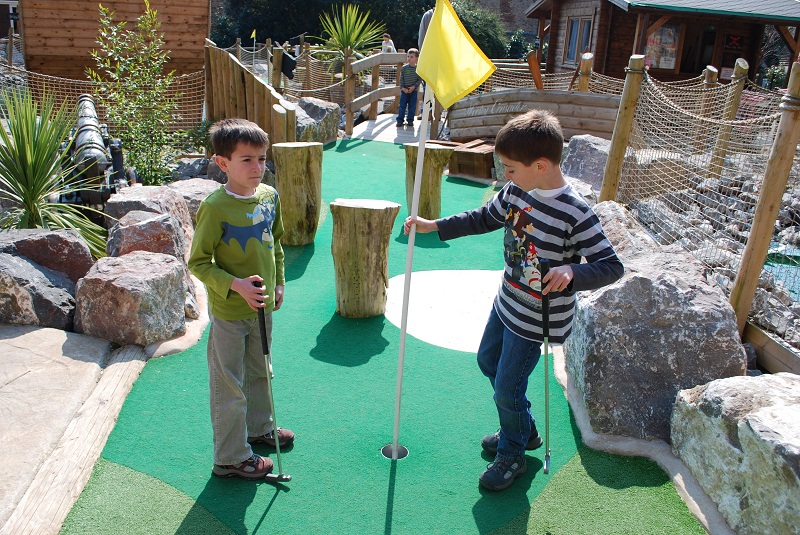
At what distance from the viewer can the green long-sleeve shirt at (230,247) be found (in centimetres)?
263

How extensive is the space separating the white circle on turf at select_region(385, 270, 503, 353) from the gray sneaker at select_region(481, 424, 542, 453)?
3.65 feet

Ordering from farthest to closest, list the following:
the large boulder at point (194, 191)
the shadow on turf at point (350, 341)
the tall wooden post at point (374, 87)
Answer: the tall wooden post at point (374, 87), the large boulder at point (194, 191), the shadow on turf at point (350, 341)

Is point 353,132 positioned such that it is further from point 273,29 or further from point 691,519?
point 273,29

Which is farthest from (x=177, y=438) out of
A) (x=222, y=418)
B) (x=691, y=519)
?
(x=691, y=519)

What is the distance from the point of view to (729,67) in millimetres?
16203

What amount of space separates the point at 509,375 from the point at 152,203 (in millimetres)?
3423

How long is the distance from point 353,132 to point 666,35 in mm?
8140

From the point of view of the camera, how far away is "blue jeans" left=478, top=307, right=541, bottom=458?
2.78 meters

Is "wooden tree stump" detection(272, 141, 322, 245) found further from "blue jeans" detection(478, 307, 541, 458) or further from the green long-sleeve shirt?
"blue jeans" detection(478, 307, 541, 458)

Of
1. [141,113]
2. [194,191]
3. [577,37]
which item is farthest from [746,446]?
[577,37]

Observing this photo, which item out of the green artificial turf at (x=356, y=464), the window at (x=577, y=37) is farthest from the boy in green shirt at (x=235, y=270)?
the window at (x=577, y=37)

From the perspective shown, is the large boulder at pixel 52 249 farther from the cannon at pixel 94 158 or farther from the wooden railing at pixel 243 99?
the wooden railing at pixel 243 99

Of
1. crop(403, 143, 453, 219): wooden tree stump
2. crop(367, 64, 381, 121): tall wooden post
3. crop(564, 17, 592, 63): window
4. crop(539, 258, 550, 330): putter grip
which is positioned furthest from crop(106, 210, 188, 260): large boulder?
crop(564, 17, 592, 63): window

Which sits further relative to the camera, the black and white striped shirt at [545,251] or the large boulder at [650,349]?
the large boulder at [650,349]
